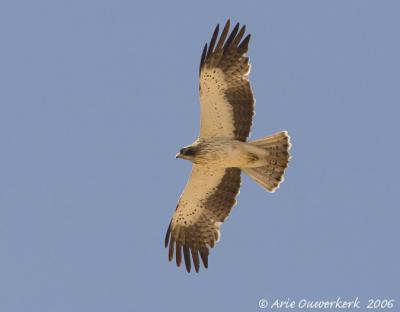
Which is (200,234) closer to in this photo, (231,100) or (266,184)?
(266,184)

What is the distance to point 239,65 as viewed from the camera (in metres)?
13.0

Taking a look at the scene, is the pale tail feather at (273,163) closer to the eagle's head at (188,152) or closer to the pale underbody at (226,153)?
the pale underbody at (226,153)

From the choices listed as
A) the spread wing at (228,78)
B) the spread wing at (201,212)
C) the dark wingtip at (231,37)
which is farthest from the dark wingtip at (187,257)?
the dark wingtip at (231,37)

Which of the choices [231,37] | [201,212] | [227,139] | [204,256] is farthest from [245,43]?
[204,256]

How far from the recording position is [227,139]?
13281mm

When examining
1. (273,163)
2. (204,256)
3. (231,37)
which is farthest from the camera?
(204,256)

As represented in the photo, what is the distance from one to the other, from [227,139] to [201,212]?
1.54m

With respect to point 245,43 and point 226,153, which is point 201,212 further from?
point 245,43

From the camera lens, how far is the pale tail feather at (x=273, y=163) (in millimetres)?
13219

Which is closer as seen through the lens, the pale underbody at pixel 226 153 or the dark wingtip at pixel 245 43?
the dark wingtip at pixel 245 43

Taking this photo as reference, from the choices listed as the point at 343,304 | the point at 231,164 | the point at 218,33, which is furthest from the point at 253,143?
the point at 343,304

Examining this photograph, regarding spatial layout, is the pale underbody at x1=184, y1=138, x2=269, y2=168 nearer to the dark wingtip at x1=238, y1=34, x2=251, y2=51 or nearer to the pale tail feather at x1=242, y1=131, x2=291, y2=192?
the pale tail feather at x1=242, y1=131, x2=291, y2=192

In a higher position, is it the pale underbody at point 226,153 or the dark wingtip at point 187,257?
the pale underbody at point 226,153

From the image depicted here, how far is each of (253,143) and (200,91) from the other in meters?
1.17
